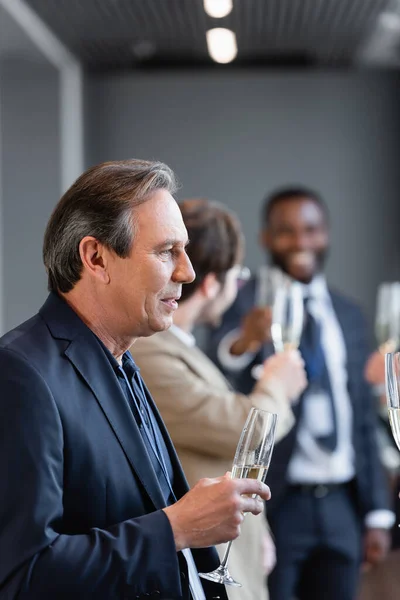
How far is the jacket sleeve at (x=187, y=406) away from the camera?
2256mm

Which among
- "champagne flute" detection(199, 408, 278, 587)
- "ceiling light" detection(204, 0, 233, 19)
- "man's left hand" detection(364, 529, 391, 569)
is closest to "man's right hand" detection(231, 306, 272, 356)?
"man's left hand" detection(364, 529, 391, 569)

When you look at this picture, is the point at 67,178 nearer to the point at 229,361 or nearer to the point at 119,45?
the point at 119,45

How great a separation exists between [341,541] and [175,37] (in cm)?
289

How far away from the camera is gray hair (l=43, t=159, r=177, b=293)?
1543 millimetres

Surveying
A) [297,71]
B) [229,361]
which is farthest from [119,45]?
[229,361]

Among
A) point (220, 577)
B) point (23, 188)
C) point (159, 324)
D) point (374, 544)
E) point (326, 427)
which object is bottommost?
point (374, 544)

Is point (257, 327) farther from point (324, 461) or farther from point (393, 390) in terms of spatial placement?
point (393, 390)

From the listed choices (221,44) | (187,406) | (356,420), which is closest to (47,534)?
(187,406)

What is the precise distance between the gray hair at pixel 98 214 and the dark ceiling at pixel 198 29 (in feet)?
9.44

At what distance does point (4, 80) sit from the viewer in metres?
5.01

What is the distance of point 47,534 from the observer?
1.33m

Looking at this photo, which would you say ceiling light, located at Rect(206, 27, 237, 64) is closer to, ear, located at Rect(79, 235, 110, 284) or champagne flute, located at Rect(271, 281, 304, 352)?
champagne flute, located at Rect(271, 281, 304, 352)

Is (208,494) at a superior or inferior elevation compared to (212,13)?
inferior

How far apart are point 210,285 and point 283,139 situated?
10.7ft
